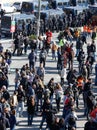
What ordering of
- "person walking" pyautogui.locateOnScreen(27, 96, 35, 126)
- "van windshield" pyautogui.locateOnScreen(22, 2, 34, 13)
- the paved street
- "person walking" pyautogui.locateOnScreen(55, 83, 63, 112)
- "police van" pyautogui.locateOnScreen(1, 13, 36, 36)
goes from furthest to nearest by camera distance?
"van windshield" pyautogui.locateOnScreen(22, 2, 34, 13) < "police van" pyautogui.locateOnScreen(1, 13, 36, 36) < "person walking" pyautogui.locateOnScreen(55, 83, 63, 112) < the paved street < "person walking" pyautogui.locateOnScreen(27, 96, 35, 126)

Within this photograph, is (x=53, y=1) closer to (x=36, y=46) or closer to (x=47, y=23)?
(x=47, y=23)

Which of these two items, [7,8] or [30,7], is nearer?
[30,7]

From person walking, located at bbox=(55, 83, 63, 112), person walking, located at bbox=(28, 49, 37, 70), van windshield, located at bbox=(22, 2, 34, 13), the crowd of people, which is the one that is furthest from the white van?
person walking, located at bbox=(55, 83, 63, 112)

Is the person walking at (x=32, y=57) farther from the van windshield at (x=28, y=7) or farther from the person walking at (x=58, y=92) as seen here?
the van windshield at (x=28, y=7)

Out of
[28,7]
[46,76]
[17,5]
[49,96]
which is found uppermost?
[28,7]

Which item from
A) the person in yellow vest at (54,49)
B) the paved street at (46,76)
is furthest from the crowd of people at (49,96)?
the person in yellow vest at (54,49)

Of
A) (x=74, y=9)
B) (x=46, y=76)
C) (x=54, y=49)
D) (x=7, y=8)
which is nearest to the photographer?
(x=46, y=76)

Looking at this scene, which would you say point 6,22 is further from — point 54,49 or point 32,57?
point 32,57

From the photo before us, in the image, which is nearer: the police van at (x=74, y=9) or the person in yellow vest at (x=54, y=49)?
the person in yellow vest at (x=54, y=49)

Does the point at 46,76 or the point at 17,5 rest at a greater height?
the point at 17,5

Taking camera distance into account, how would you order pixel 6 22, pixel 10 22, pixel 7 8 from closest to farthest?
1. pixel 10 22
2. pixel 6 22
3. pixel 7 8

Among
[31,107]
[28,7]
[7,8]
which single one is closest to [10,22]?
[28,7]

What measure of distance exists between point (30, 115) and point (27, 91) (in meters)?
1.55

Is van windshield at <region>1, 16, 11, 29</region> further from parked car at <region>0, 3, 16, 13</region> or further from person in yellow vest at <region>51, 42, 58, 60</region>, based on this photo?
parked car at <region>0, 3, 16, 13</region>
